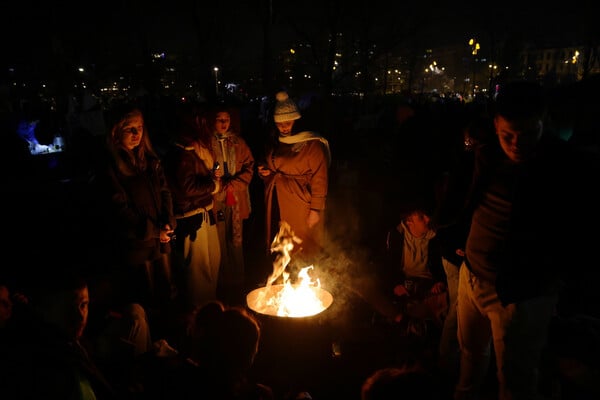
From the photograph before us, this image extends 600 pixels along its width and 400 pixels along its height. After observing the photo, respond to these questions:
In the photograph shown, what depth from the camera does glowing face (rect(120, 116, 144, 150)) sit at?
4148mm

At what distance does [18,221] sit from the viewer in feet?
23.2

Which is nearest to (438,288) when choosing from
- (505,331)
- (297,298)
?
(297,298)

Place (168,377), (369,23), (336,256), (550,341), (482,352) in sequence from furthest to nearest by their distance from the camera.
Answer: (369,23) < (336,256) < (550,341) < (482,352) < (168,377)

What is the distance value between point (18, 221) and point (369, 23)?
75.2ft

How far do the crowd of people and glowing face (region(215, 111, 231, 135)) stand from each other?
0.01m

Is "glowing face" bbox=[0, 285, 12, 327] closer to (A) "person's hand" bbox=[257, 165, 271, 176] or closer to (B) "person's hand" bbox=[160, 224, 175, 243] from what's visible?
(B) "person's hand" bbox=[160, 224, 175, 243]

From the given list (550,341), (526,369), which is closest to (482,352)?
(526,369)

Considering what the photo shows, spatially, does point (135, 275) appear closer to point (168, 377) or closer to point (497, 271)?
point (168, 377)

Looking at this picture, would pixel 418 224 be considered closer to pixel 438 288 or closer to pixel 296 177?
pixel 438 288

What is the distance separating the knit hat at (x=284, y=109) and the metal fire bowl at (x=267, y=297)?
210 centimetres

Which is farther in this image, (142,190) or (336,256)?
(336,256)

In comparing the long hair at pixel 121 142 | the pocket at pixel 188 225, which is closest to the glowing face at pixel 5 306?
the long hair at pixel 121 142

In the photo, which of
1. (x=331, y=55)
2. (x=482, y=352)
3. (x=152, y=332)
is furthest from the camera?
(x=331, y=55)

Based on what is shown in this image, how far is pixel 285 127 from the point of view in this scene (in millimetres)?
5285
